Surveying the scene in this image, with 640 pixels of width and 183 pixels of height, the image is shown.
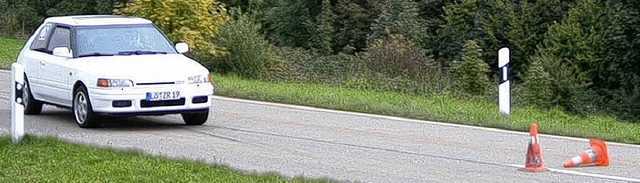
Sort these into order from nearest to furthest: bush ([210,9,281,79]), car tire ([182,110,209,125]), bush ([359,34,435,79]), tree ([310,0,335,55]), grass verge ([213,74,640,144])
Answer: car tire ([182,110,209,125]) < grass verge ([213,74,640,144]) < bush ([210,9,281,79]) < bush ([359,34,435,79]) < tree ([310,0,335,55])

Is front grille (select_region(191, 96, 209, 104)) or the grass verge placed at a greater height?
front grille (select_region(191, 96, 209, 104))

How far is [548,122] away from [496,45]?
3029 cm

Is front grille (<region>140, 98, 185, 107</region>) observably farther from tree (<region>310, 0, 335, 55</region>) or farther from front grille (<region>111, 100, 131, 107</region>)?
tree (<region>310, 0, 335, 55</region>)

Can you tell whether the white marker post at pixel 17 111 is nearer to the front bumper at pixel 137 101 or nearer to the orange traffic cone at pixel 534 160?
the front bumper at pixel 137 101

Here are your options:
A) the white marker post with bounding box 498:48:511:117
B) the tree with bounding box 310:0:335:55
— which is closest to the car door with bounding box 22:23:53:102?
the white marker post with bounding box 498:48:511:117

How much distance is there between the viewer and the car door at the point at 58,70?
1552 cm

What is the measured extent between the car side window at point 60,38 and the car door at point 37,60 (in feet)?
0.33

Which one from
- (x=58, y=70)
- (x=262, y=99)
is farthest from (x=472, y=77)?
(x=58, y=70)

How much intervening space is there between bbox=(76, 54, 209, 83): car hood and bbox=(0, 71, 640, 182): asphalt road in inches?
25.9

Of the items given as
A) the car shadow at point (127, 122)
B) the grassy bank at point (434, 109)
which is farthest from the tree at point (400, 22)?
the car shadow at point (127, 122)

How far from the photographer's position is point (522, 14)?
153ft

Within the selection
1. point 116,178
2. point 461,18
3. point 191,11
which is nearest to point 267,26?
point 461,18

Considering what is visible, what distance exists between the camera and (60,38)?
636 inches

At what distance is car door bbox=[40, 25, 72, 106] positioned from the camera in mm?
15523
